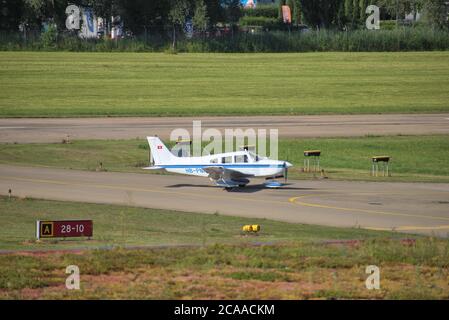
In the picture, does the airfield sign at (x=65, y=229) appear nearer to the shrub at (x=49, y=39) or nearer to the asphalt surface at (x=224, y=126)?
the asphalt surface at (x=224, y=126)

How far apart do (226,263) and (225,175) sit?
15.5 m

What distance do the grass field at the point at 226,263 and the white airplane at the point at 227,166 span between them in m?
7.98

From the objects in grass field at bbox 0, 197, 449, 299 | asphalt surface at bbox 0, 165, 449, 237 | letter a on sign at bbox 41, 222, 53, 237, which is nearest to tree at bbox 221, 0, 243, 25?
asphalt surface at bbox 0, 165, 449, 237

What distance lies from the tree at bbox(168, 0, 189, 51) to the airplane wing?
78.9 meters

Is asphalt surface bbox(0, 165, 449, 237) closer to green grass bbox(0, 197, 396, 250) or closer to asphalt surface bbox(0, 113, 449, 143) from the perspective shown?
green grass bbox(0, 197, 396, 250)

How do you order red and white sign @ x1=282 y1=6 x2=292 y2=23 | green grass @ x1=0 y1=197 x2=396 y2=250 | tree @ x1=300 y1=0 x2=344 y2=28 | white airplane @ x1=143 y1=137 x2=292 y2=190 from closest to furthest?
green grass @ x1=0 y1=197 x2=396 y2=250 < white airplane @ x1=143 y1=137 x2=292 y2=190 < tree @ x1=300 y1=0 x2=344 y2=28 < red and white sign @ x1=282 y1=6 x2=292 y2=23

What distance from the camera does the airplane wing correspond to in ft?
133

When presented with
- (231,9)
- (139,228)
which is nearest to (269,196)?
(139,228)

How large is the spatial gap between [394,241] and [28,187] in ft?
60.0

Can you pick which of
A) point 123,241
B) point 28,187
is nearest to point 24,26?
point 28,187

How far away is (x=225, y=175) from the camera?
40.8 m

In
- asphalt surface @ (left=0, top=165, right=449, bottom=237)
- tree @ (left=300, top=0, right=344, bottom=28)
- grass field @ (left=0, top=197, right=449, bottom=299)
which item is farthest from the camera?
tree @ (left=300, top=0, right=344, bottom=28)
